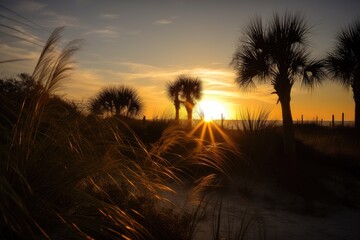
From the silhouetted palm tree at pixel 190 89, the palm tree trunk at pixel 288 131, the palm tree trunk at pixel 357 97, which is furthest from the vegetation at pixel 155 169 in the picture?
the silhouetted palm tree at pixel 190 89

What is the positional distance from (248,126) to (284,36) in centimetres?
271

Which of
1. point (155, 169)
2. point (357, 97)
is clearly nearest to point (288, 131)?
point (155, 169)

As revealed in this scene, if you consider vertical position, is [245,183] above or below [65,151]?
below

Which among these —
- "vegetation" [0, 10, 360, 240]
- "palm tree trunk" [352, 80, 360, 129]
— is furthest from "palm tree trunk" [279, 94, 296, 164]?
"palm tree trunk" [352, 80, 360, 129]

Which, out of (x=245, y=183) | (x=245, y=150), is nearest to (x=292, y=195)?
(x=245, y=183)

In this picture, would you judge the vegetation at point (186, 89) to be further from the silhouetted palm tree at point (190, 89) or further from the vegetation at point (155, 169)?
the vegetation at point (155, 169)

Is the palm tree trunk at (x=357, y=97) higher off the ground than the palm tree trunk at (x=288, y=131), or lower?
higher

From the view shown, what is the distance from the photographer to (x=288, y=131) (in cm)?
953

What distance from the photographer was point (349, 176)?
9102 mm

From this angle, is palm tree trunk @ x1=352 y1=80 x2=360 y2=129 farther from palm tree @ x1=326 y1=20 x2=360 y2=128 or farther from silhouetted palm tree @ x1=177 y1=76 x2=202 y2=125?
silhouetted palm tree @ x1=177 y1=76 x2=202 y2=125

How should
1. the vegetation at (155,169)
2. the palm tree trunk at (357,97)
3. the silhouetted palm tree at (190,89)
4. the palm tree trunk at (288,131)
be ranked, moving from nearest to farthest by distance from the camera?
the vegetation at (155,169)
the palm tree trunk at (288,131)
the palm tree trunk at (357,97)
the silhouetted palm tree at (190,89)

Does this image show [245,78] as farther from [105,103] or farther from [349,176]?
[105,103]

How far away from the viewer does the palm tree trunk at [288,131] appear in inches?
357

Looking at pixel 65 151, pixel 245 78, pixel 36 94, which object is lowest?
pixel 65 151
